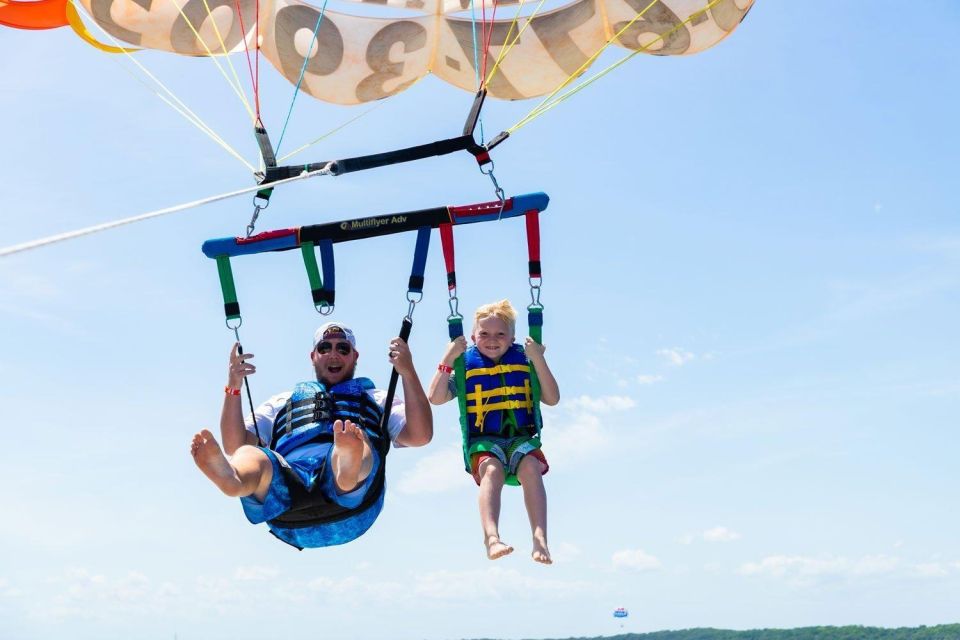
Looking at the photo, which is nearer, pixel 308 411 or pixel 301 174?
pixel 308 411

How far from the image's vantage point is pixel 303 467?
5.22 m

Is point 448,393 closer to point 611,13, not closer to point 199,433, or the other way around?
point 199,433

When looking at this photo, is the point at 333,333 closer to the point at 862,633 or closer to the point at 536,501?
the point at 536,501

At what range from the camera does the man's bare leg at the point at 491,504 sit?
16.5ft

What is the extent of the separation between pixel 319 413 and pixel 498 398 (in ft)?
3.33

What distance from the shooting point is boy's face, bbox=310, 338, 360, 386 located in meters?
5.81

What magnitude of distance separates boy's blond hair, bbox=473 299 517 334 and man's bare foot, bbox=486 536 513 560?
1355 millimetres

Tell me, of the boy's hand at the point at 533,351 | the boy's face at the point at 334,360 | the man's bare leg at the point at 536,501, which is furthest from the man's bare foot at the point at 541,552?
the boy's face at the point at 334,360

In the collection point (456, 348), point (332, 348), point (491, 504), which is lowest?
point (491, 504)

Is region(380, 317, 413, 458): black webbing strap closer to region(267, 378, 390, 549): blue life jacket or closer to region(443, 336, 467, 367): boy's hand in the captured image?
region(267, 378, 390, 549): blue life jacket

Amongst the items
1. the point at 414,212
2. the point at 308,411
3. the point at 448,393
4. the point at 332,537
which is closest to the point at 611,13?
the point at 414,212

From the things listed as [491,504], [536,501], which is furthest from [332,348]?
[536,501]

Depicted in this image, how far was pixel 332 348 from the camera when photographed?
19.2ft

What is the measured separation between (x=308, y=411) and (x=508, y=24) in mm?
4655
